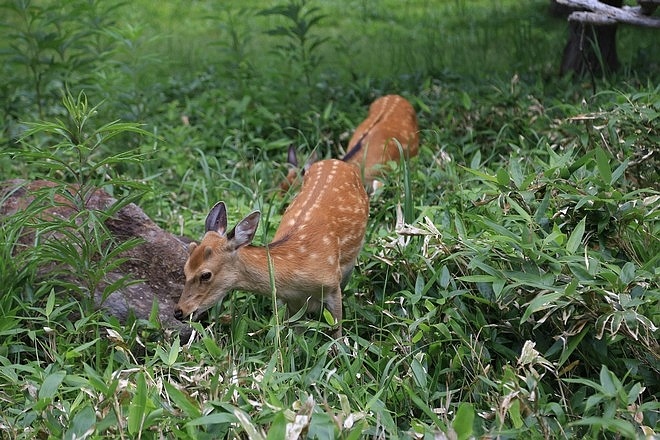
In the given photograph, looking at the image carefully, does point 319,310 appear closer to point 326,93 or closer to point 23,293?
point 23,293

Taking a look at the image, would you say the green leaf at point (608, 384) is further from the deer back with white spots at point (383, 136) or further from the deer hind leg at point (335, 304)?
the deer back with white spots at point (383, 136)

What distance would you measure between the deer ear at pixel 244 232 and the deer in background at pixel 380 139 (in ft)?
5.21

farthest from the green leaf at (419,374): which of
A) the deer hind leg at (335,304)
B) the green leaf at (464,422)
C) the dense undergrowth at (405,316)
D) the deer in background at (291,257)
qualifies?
the deer hind leg at (335,304)

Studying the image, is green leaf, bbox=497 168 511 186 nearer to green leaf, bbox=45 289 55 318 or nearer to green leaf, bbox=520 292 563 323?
green leaf, bbox=520 292 563 323

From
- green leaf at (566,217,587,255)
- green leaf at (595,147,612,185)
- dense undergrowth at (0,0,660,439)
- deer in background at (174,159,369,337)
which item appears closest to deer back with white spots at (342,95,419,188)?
dense undergrowth at (0,0,660,439)

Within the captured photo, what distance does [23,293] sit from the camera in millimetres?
4422

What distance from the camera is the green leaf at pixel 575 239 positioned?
3740 millimetres

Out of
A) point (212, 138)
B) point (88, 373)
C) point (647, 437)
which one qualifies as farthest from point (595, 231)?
point (212, 138)

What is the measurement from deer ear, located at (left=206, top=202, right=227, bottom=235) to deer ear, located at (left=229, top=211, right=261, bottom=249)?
0.51 feet

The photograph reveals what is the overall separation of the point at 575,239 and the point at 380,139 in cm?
298

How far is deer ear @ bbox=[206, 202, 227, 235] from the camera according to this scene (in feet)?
15.0

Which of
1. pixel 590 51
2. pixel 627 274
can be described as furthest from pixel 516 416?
pixel 590 51

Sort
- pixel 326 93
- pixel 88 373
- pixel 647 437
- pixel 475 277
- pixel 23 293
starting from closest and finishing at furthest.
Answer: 1. pixel 647 437
2. pixel 88 373
3. pixel 475 277
4. pixel 23 293
5. pixel 326 93

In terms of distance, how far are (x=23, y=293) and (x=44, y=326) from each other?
0.37m
